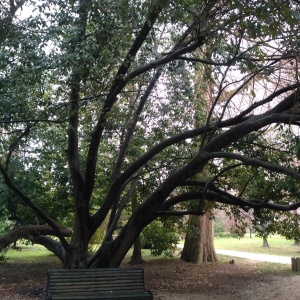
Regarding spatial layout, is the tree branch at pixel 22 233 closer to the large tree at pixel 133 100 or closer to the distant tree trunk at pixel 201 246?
the large tree at pixel 133 100

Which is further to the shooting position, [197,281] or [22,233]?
[197,281]

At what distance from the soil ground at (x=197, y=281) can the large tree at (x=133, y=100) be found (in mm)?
2302

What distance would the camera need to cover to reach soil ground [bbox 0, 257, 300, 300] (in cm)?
1182

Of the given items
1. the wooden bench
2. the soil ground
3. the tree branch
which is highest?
the tree branch

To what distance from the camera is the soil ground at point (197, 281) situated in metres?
11.8

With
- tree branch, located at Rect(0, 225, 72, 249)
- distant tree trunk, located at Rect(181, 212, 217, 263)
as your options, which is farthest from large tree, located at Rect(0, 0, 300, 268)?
distant tree trunk, located at Rect(181, 212, 217, 263)

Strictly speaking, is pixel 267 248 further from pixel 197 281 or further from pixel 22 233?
pixel 22 233

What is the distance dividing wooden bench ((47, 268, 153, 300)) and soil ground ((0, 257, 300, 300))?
82.1 inches

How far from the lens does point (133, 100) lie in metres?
12.5

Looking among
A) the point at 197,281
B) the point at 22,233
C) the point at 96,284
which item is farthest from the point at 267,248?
the point at 96,284

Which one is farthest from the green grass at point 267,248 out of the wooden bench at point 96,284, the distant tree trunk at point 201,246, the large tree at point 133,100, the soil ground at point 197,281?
the wooden bench at point 96,284

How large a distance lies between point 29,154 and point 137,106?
11.6 ft

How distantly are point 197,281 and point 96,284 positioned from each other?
707 centimetres

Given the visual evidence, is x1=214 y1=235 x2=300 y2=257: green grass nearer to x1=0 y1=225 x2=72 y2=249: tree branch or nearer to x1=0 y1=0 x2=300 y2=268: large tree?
x1=0 y1=0 x2=300 y2=268: large tree
